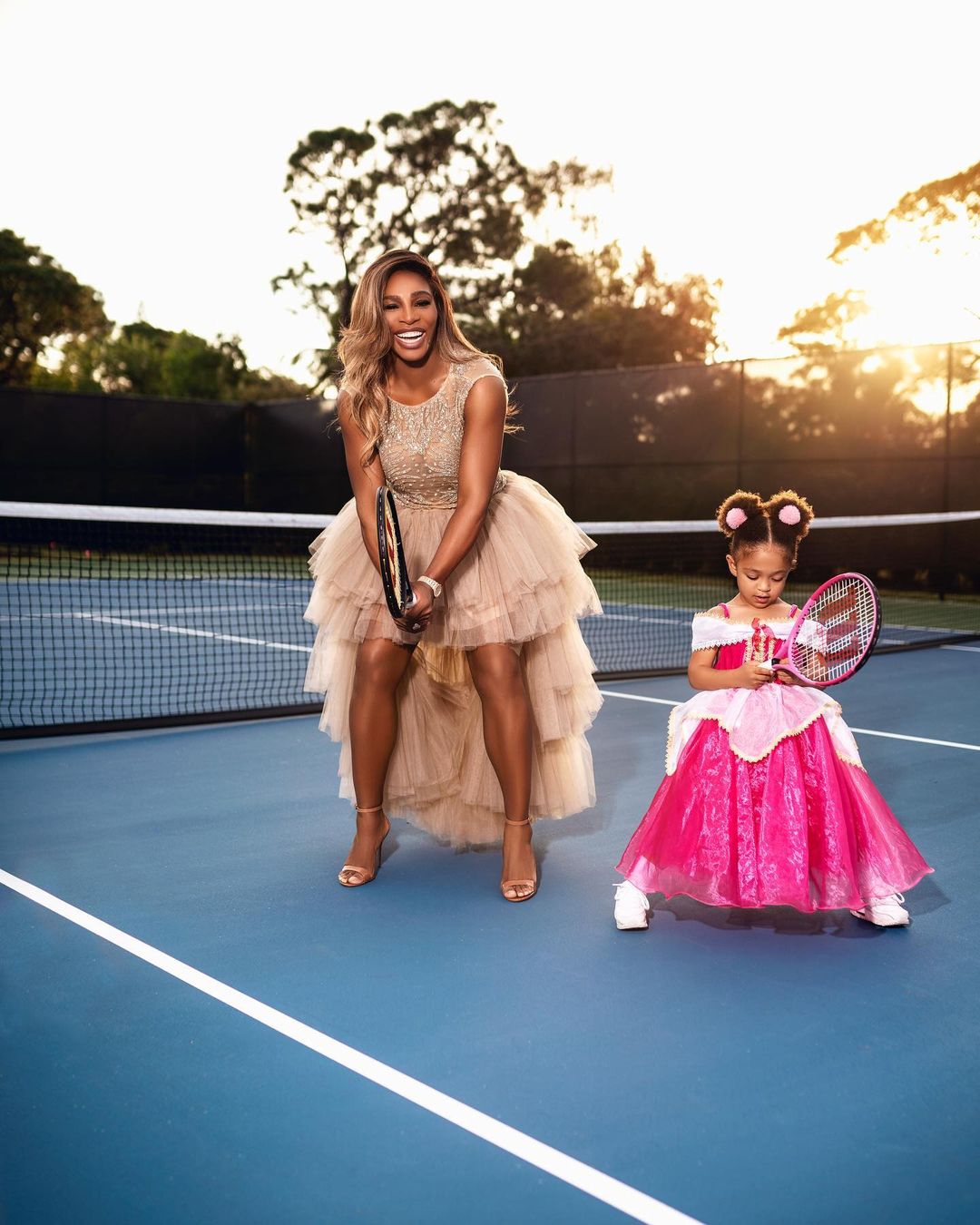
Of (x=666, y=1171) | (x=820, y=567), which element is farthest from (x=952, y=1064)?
(x=820, y=567)

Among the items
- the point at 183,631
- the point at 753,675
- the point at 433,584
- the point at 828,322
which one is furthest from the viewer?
the point at 828,322

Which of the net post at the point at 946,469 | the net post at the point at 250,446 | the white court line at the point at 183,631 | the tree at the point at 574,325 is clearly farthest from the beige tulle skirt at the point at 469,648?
the tree at the point at 574,325

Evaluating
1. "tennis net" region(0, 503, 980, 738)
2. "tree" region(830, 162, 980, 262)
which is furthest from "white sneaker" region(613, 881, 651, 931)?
"tree" region(830, 162, 980, 262)

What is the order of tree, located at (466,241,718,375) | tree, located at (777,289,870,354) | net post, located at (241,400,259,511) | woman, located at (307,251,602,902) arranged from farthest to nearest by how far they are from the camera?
tree, located at (466,241,718,375)
tree, located at (777,289,870,354)
net post, located at (241,400,259,511)
woman, located at (307,251,602,902)

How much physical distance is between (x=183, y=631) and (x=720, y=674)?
7.26 meters

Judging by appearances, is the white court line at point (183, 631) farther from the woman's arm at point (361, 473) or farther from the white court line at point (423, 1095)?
the white court line at point (423, 1095)

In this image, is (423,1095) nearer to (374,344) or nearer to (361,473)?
(361,473)

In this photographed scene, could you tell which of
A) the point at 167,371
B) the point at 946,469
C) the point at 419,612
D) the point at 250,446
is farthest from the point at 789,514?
the point at 167,371

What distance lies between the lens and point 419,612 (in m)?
2.93

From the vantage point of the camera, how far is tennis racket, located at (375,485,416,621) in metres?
2.80

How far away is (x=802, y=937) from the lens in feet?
9.57

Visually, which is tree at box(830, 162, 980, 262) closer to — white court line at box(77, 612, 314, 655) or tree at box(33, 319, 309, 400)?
white court line at box(77, 612, 314, 655)

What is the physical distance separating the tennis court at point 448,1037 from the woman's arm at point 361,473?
0.94 meters

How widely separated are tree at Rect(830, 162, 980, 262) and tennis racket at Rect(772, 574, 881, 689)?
53.8 feet
